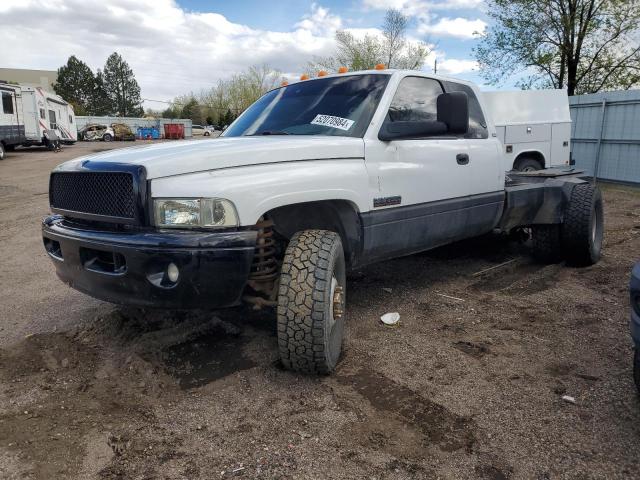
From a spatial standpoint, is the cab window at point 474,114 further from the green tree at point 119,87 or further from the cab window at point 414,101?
the green tree at point 119,87

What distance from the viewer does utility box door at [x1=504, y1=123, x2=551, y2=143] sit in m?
10.2

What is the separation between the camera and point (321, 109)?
3.78 m

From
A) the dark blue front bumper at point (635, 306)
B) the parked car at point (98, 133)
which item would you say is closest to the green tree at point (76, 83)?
the parked car at point (98, 133)

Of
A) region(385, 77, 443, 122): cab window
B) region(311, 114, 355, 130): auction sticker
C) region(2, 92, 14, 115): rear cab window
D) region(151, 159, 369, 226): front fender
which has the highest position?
region(2, 92, 14, 115): rear cab window

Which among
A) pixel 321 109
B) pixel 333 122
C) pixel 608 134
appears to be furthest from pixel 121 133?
pixel 333 122

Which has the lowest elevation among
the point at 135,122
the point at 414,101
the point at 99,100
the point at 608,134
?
the point at 608,134

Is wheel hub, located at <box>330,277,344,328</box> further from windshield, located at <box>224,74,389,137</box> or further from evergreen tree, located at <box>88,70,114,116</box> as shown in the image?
evergreen tree, located at <box>88,70,114,116</box>

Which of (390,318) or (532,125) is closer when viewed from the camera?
(390,318)

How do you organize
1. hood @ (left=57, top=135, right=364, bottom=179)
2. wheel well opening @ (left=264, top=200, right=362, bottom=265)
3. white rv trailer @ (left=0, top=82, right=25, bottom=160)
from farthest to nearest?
white rv trailer @ (left=0, top=82, right=25, bottom=160) → wheel well opening @ (left=264, top=200, right=362, bottom=265) → hood @ (left=57, top=135, right=364, bottom=179)

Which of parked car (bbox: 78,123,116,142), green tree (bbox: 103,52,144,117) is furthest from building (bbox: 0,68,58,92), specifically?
parked car (bbox: 78,123,116,142)

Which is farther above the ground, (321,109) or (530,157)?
(321,109)

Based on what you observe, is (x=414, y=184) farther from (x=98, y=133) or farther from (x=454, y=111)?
(x=98, y=133)

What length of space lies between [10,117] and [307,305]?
22.5m

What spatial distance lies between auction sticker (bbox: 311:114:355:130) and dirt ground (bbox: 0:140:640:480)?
4.85 feet
